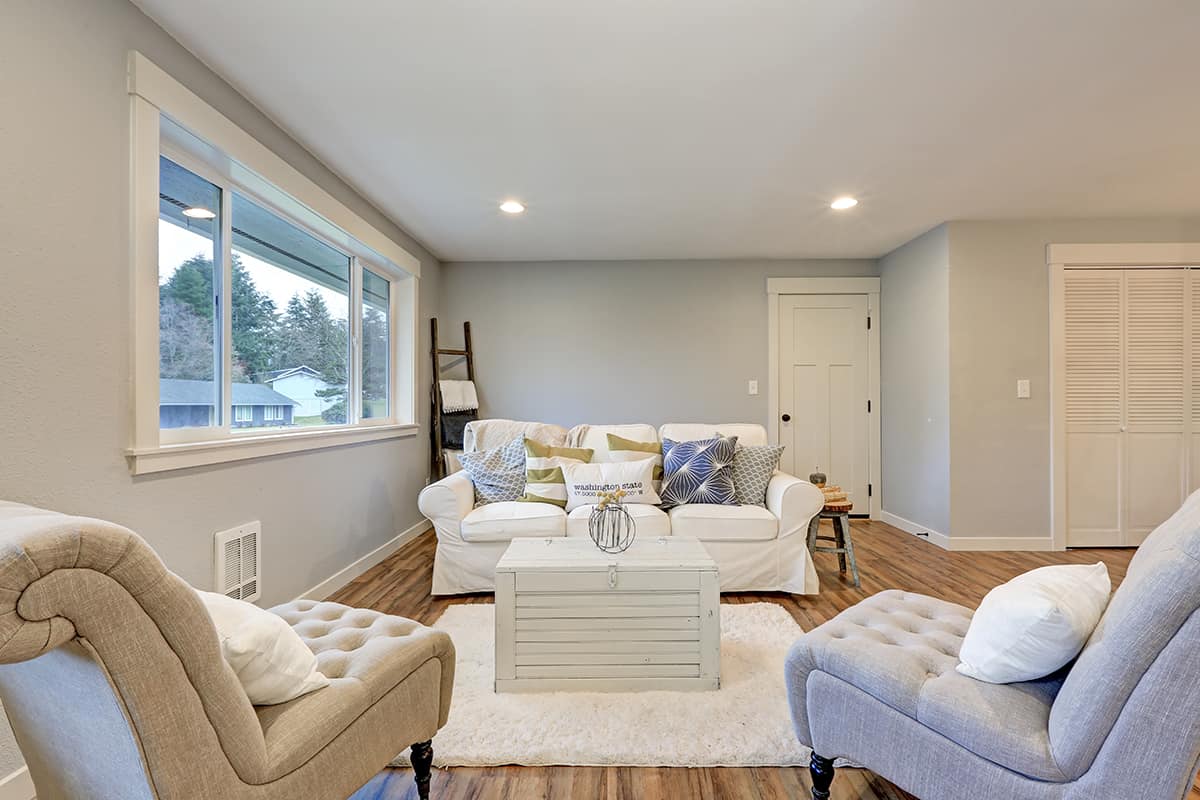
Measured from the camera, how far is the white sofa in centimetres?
297

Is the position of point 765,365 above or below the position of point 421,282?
below

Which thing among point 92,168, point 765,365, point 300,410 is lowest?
point 300,410

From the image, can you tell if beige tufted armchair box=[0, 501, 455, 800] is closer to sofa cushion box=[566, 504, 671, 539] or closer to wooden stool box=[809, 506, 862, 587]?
sofa cushion box=[566, 504, 671, 539]

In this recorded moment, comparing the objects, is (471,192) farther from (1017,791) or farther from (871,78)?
(1017,791)

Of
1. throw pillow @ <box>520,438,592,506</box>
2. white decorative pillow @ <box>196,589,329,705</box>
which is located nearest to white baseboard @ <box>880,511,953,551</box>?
throw pillow @ <box>520,438,592,506</box>

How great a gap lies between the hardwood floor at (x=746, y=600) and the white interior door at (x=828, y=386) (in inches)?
22.3

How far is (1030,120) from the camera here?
2451mm

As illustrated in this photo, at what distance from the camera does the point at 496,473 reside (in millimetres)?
3295

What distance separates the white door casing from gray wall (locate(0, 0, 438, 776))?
4.11 meters

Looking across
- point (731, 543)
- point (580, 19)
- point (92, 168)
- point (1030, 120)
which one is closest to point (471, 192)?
point (580, 19)

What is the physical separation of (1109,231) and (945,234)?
1089 mm

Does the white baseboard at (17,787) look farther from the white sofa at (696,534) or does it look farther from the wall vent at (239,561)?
the white sofa at (696,534)

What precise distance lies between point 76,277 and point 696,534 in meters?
2.69

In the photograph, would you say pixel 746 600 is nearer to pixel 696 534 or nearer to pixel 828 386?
pixel 696 534
